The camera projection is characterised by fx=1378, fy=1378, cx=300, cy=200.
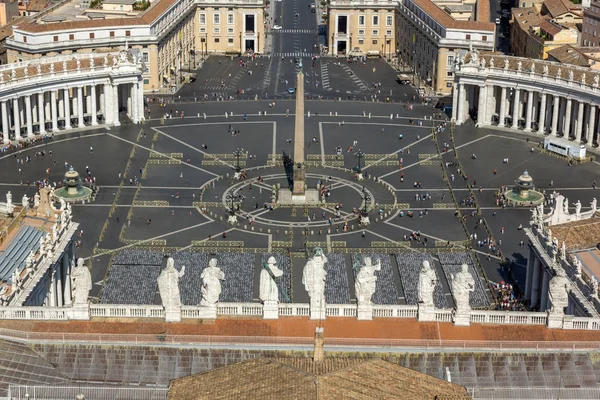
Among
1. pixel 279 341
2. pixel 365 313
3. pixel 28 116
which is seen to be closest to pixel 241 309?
pixel 279 341

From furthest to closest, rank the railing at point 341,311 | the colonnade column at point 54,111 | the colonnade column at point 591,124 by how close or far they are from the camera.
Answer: the colonnade column at point 54,111 → the colonnade column at point 591,124 → the railing at point 341,311

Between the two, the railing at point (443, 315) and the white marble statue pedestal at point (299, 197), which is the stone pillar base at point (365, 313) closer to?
the railing at point (443, 315)

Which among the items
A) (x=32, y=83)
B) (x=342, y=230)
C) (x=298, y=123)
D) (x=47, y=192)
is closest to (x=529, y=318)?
(x=47, y=192)

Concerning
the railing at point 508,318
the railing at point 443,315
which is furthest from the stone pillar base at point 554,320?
the railing at point 443,315

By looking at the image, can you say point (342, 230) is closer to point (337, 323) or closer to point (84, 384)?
point (337, 323)

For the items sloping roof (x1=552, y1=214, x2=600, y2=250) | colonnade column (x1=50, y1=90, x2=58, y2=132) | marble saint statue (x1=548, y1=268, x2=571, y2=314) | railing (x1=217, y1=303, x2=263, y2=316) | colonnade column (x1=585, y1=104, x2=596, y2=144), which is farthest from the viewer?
colonnade column (x1=50, y1=90, x2=58, y2=132)

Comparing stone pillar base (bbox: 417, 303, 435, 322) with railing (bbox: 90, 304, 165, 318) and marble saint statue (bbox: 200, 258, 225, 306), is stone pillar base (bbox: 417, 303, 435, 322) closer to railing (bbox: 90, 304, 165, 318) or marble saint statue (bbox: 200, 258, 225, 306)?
marble saint statue (bbox: 200, 258, 225, 306)

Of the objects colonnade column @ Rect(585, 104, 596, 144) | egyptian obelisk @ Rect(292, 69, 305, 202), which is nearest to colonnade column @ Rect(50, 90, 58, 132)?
egyptian obelisk @ Rect(292, 69, 305, 202)
